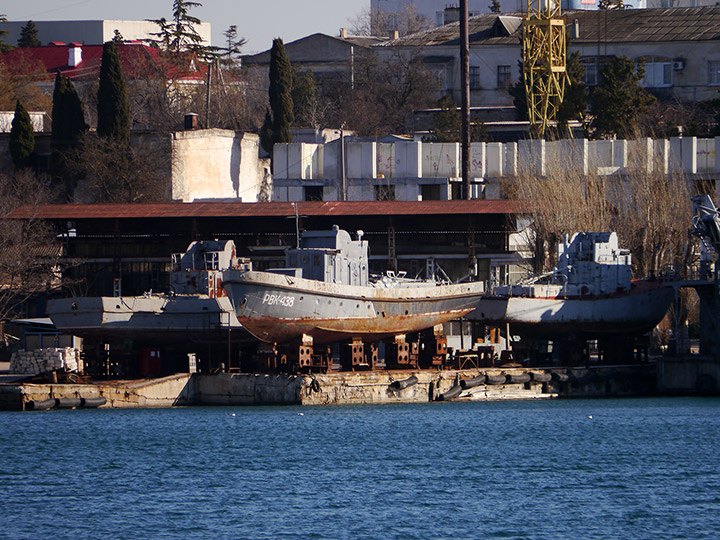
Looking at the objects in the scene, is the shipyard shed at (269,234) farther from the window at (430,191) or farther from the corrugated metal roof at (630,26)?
the corrugated metal roof at (630,26)

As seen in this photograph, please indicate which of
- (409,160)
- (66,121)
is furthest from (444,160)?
(66,121)

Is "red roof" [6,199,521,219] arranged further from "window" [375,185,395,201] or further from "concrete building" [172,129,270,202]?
"concrete building" [172,129,270,202]

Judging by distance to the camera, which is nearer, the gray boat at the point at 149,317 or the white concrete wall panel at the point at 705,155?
the gray boat at the point at 149,317

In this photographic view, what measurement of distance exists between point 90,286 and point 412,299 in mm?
16940

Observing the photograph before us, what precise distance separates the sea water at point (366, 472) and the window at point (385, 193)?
90.8ft

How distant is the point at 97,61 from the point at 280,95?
29.2 metres

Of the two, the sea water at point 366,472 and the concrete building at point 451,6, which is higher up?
the concrete building at point 451,6

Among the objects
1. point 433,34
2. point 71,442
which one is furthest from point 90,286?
point 433,34

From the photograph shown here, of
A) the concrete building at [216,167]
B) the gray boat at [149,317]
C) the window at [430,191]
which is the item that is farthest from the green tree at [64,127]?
the gray boat at [149,317]

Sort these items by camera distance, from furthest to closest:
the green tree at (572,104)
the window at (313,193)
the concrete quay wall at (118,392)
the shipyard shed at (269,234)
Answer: the green tree at (572,104)
the window at (313,193)
the shipyard shed at (269,234)
the concrete quay wall at (118,392)

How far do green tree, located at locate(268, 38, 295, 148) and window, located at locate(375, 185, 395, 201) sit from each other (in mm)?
8473

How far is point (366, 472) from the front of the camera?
3722cm

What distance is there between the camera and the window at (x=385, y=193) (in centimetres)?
7606

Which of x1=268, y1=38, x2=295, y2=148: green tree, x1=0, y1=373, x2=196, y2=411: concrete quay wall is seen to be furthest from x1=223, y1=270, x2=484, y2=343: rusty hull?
x1=268, y1=38, x2=295, y2=148: green tree
